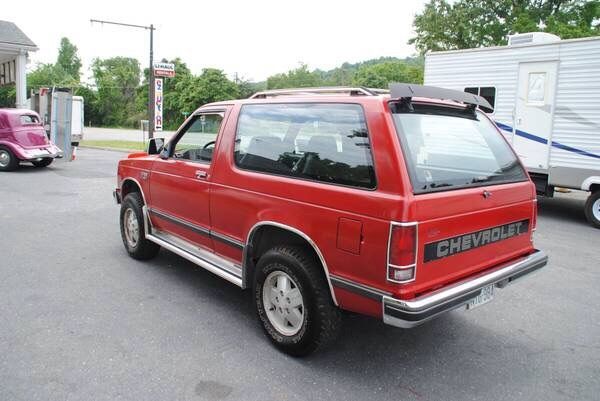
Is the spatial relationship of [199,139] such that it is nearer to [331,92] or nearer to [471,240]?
[331,92]

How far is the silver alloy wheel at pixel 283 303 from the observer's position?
11.7 ft

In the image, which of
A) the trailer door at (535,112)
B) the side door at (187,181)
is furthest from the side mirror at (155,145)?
the trailer door at (535,112)

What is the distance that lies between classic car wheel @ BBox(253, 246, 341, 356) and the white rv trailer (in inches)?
276

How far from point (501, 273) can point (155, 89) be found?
2016cm

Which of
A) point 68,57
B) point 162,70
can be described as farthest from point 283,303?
point 68,57

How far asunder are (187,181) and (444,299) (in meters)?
2.68

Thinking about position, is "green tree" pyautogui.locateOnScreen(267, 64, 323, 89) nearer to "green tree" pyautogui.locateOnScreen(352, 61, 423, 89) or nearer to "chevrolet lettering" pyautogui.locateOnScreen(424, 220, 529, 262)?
"green tree" pyautogui.locateOnScreen(352, 61, 423, 89)

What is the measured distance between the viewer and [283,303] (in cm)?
365

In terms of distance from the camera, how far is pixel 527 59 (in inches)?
367

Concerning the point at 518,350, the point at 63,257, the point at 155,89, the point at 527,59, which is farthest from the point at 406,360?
the point at 155,89

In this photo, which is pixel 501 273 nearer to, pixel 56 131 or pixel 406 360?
pixel 406 360

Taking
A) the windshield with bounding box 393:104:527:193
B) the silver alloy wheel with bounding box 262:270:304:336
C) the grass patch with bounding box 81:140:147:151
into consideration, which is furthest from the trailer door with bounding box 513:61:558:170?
the grass patch with bounding box 81:140:147:151

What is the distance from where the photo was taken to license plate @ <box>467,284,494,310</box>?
3.30 meters

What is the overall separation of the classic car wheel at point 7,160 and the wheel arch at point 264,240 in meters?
13.0
